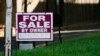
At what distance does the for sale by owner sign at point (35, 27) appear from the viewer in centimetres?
895

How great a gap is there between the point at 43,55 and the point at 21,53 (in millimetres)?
624

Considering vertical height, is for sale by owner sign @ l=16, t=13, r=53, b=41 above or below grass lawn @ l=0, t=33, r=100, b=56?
above

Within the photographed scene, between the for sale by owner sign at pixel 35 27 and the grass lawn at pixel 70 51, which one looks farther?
the grass lawn at pixel 70 51

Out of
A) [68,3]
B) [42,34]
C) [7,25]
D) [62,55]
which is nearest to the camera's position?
[7,25]

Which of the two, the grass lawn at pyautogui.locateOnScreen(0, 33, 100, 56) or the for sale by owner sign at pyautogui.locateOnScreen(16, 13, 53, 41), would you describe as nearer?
the for sale by owner sign at pyautogui.locateOnScreen(16, 13, 53, 41)

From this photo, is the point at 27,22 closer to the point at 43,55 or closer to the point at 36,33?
the point at 36,33

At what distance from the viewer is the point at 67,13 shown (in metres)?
20.8

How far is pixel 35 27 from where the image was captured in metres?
9.09

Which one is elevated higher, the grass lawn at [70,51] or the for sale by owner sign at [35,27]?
the for sale by owner sign at [35,27]

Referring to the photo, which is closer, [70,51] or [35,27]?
[35,27]

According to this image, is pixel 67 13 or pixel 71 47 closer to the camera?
pixel 71 47

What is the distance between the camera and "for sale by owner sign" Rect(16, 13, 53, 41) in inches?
352

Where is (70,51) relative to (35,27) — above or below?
below

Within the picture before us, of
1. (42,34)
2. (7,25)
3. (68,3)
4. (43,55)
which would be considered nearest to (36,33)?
(42,34)
